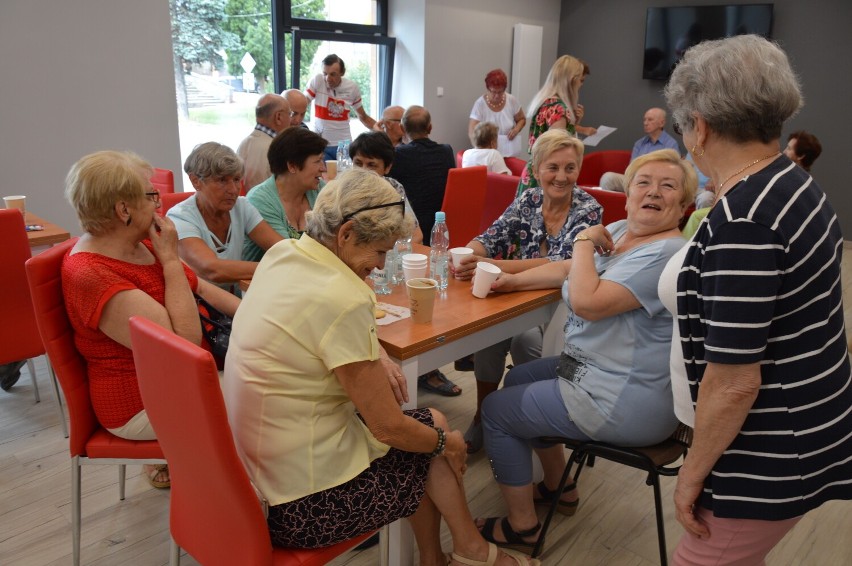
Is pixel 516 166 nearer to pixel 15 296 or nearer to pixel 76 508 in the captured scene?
pixel 15 296

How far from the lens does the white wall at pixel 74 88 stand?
4305 millimetres

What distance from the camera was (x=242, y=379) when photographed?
1.35 metres

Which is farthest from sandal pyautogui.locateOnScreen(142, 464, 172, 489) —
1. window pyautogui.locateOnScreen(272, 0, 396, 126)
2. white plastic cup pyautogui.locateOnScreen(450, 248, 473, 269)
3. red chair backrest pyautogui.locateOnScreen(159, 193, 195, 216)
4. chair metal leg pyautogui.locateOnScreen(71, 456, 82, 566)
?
window pyautogui.locateOnScreen(272, 0, 396, 126)

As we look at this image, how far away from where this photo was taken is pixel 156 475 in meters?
2.40

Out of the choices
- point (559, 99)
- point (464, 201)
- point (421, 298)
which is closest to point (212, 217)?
point (421, 298)

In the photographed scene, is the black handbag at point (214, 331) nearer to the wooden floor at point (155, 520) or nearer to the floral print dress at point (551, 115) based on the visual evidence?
the wooden floor at point (155, 520)

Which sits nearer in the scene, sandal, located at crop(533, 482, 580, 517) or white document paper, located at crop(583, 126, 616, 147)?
Answer: sandal, located at crop(533, 482, 580, 517)

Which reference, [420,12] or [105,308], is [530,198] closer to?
[105,308]

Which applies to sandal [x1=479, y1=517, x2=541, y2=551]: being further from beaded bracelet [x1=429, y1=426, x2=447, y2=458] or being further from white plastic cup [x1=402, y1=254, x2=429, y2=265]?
white plastic cup [x1=402, y1=254, x2=429, y2=265]

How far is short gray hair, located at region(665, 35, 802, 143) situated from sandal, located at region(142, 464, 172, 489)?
2.24 meters

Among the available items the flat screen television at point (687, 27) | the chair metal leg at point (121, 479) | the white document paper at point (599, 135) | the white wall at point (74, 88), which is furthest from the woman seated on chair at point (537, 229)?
the flat screen television at point (687, 27)

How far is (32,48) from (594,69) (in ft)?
21.7

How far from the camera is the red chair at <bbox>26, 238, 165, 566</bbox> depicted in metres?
1.62

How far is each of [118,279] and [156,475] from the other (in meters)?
1.09
